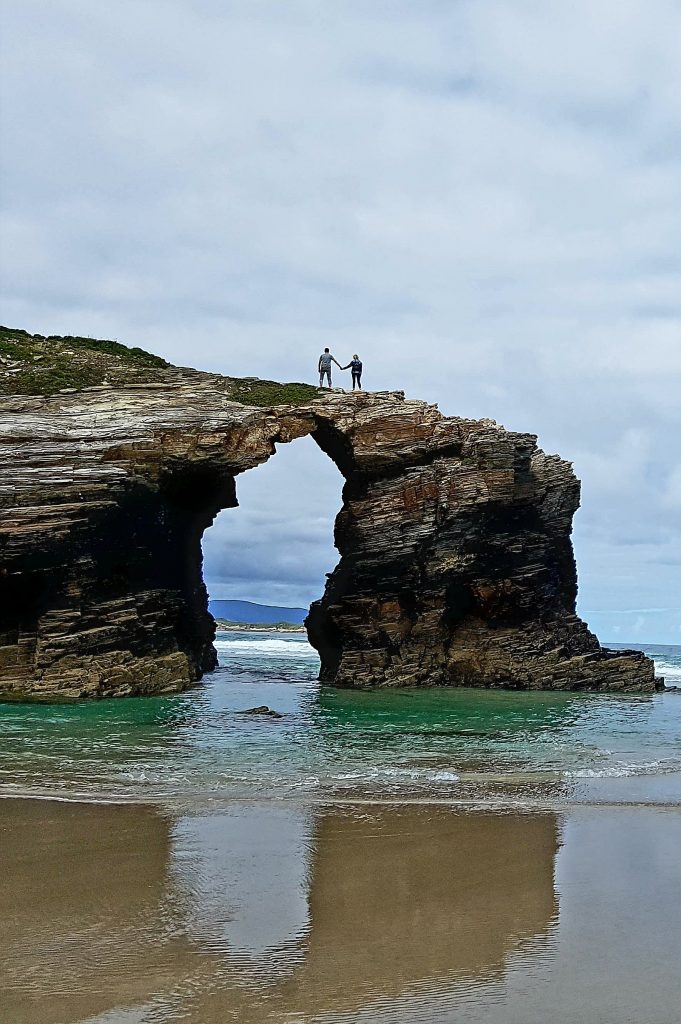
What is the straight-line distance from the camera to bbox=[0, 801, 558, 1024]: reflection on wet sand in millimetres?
6070

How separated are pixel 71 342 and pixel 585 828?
35754mm

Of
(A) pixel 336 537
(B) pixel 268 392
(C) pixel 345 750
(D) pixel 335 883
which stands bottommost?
(C) pixel 345 750

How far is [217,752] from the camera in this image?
17812mm

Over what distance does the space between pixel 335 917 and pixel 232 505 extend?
103 ft

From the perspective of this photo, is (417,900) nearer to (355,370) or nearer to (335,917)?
(335,917)

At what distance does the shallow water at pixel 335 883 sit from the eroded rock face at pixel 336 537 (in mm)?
11412

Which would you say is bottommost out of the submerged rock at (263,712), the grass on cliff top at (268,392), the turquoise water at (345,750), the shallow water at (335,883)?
the submerged rock at (263,712)

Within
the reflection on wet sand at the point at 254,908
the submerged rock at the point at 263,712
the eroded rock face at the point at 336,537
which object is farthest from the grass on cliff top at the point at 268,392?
the reflection on wet sand at the point at 254,908

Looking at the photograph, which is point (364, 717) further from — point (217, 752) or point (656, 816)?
point (656, 816)

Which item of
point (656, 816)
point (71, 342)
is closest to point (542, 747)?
point (656, 816)

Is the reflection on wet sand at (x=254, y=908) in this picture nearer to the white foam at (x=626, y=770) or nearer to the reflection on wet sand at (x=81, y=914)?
the reflection on wet sand at (x=81, y=914)

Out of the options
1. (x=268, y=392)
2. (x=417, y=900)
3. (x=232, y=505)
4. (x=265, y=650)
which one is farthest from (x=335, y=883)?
(x=265, y=650)

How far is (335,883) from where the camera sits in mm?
8797

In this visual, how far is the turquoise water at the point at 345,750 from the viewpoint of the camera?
13.9 m
